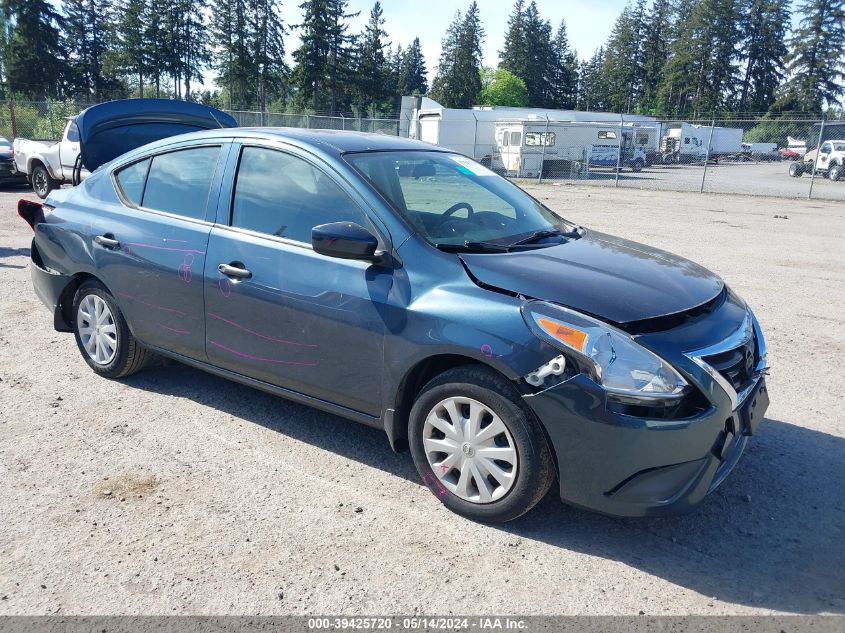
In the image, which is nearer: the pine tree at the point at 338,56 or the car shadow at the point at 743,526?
the car shadow at the point at 743,526

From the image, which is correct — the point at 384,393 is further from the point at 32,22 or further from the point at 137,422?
the point at 32,22

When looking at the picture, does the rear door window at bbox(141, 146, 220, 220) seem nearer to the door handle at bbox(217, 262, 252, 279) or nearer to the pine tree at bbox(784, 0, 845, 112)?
the door handle at bbox(217, 262, 252, 279)

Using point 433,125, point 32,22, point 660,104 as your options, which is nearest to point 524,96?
point 660,104

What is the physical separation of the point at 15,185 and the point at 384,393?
19.5 m

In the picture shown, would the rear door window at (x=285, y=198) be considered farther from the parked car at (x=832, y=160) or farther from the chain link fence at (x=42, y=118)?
the parked car at (x=832, y=160)

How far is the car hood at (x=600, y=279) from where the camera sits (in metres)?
3.11

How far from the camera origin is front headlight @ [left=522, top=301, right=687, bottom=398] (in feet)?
9.44

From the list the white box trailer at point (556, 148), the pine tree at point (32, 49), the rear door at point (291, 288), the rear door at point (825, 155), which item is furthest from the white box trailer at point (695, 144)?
the pine tree at point (32, 49)

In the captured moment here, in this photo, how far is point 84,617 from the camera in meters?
2.65

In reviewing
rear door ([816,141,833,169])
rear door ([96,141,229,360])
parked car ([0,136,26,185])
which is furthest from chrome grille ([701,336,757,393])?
rear door ([816,141,833,169])

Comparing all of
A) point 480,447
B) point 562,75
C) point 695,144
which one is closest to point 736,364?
point 480,447

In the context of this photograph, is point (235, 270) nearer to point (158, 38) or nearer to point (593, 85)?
point (158, 38)

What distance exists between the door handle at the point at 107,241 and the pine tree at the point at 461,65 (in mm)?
96035

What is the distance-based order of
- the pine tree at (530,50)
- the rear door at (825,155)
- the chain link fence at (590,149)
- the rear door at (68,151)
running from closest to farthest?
the rear door at (68,151)
the chain link fence at (590,149)
the rear door at (825,155)
the pine tree at (530,50)
